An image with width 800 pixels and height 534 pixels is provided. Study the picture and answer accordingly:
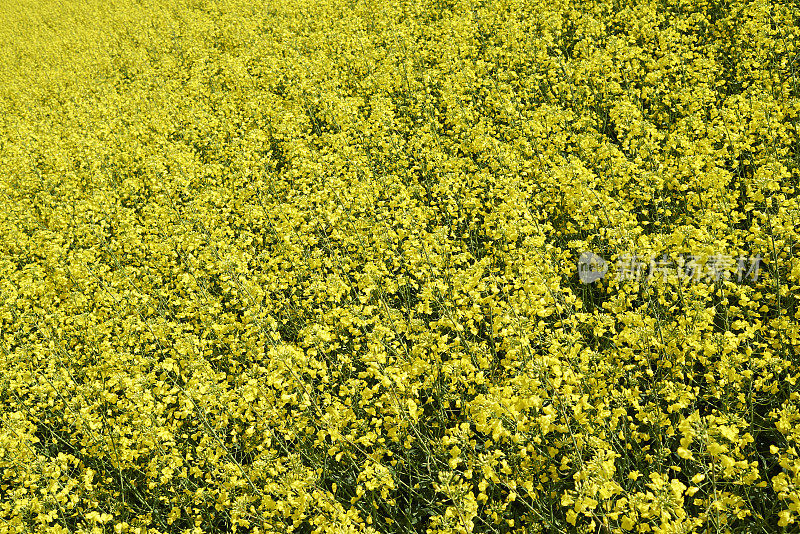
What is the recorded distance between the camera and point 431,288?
6.07 m

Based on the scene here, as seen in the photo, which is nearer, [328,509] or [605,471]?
[605,471]

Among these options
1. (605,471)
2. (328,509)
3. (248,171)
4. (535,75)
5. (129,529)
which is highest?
(535,75)

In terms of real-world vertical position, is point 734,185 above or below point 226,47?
below

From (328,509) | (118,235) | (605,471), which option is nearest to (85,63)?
(118,235)

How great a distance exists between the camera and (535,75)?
958 cm

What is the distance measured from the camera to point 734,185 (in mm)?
6793

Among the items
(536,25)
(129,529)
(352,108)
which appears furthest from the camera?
(536,25)

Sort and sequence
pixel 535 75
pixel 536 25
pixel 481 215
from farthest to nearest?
pixel 536 25 → pixel 535 75 → pixel 481 215

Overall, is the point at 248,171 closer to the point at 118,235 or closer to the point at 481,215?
the point at 118,235

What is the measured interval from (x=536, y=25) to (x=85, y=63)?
16938 mm

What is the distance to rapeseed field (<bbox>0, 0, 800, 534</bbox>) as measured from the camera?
438cm

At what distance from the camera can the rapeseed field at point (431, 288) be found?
4383 millimetres

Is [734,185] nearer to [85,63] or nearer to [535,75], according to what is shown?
[535,75]

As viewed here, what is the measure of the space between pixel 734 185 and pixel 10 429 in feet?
30.7
